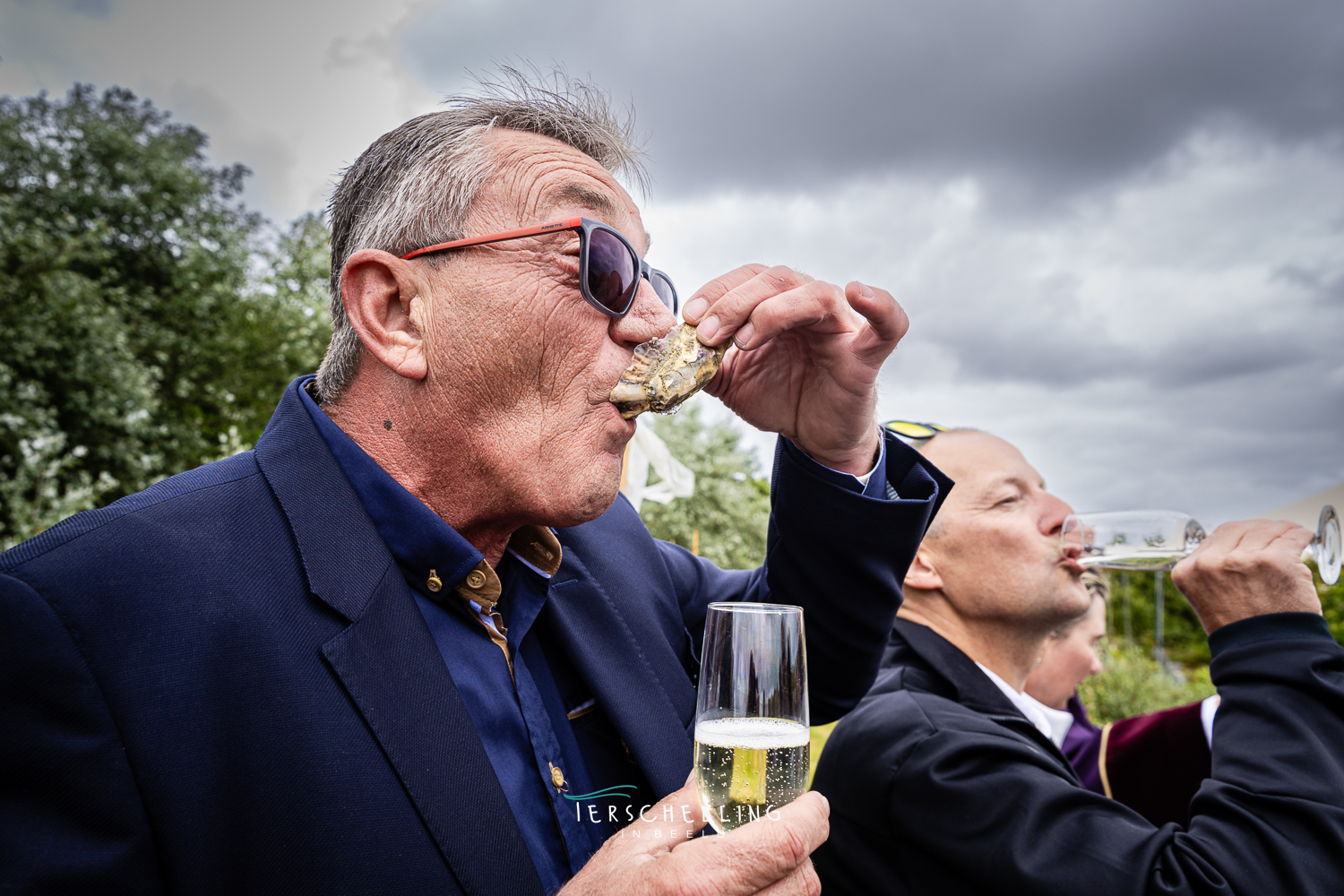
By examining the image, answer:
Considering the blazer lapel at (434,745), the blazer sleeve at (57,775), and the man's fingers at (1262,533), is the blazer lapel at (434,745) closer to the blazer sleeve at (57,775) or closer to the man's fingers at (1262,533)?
the blazer sleeve at (57,775)

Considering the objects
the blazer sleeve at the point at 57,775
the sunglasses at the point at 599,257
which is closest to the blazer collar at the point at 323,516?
the blazer sleeve at the point at 57,775

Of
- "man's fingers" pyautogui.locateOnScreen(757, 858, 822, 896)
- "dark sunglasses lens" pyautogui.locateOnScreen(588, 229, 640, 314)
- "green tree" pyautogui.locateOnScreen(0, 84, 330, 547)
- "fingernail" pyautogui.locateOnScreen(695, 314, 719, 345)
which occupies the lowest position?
"man's fingers" pyautogui.locateOnScreen(757, 858, 822, 896)

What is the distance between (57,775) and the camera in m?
1.39

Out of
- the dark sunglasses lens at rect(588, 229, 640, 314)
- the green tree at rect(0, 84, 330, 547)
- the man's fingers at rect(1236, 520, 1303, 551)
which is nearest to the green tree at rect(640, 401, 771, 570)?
the green tree at rect(0, 84, 330, 547)

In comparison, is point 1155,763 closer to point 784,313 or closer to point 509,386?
point 784,313

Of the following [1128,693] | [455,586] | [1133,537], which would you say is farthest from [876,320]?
[1128,693]

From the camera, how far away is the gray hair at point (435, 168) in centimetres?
226

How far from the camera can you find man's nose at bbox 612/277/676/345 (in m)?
2.30

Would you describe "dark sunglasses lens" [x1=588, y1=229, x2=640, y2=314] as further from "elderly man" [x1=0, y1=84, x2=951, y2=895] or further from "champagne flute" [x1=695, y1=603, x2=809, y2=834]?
"champagne flute" [x1=695, y1=603, x2=809, y2=834]

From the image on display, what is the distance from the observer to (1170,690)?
15.0m

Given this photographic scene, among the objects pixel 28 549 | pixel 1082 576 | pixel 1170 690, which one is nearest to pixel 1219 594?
pixel 1082 576

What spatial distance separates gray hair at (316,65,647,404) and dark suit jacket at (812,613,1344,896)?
2385mm

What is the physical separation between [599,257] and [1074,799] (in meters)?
2.36

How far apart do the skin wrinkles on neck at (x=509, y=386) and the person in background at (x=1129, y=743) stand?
3.08 meters
